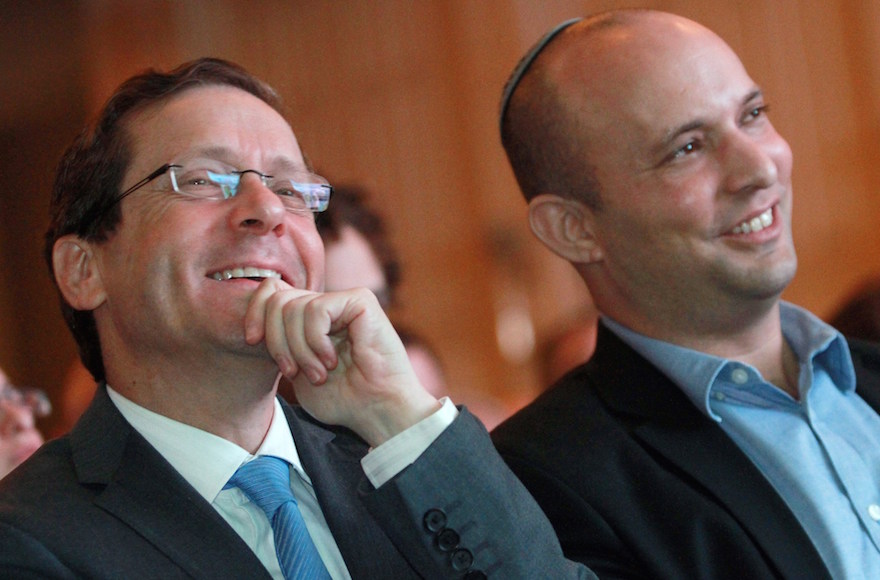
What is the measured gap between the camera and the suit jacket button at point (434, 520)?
55.4 inches

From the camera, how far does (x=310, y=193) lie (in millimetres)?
1809

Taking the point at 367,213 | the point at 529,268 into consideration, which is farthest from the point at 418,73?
the point at 367,213

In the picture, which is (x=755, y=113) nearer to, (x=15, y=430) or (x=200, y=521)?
(x=200, y=521)

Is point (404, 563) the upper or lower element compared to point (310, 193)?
lower

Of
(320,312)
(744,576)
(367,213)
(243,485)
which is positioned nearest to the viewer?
(320,312)

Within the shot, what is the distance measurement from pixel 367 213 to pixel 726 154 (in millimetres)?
1313

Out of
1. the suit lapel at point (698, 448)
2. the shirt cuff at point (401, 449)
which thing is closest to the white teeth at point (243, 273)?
the shirt cuff at point (401, 449)

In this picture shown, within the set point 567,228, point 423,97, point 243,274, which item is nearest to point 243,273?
point 243,274

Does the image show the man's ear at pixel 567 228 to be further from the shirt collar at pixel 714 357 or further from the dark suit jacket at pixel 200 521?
the dark suit jacket at pixel 200 521

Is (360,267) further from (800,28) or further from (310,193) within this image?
(800,28)

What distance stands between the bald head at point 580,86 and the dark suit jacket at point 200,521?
791 millimetres

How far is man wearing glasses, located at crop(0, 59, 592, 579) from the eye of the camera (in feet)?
4.64

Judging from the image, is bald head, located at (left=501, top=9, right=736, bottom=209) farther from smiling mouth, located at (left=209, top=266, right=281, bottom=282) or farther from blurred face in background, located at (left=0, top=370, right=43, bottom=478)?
blurred face in background, located at (left=0, top=370, right=43, bottom=478)

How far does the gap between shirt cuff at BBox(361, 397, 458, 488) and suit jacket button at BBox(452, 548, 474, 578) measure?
140 millimetres
